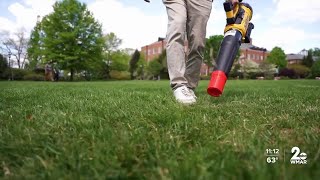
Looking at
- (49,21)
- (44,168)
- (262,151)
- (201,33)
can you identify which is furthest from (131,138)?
(49,21)

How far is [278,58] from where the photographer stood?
92438mm

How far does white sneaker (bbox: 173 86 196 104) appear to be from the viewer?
12.5ft

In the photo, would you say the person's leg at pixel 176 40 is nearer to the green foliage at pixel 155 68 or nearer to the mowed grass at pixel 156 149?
the mowed grass at pixel 156 149

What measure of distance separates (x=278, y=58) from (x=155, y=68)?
4075cm

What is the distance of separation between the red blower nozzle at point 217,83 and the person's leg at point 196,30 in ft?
4.53

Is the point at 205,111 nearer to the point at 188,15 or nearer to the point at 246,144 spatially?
the point at 246,144

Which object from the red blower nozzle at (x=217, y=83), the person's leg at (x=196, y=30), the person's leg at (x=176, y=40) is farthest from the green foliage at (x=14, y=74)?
the red blower nozzle at (x=217, y=83)

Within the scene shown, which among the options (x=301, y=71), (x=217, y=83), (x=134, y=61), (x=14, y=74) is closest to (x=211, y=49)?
(x=134, y=61)

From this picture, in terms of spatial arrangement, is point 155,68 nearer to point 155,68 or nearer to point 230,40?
point 155,68

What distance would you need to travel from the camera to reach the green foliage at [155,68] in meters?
70.4

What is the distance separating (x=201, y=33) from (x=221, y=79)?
146cm

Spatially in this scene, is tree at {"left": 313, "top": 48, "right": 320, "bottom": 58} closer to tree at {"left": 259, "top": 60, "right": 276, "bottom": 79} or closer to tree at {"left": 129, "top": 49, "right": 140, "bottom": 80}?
tree at {"left": 259, "top": 60, "right": 276, "bottom": 79}

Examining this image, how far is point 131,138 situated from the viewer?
1772 millimetres

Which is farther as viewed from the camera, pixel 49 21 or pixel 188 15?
pixel 49 21
